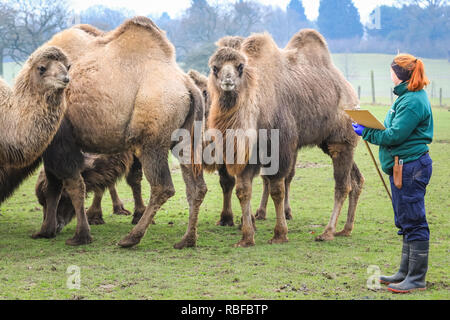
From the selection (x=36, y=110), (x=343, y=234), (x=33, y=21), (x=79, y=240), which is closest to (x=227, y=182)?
(x=343, y=234)

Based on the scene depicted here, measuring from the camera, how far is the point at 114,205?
9.66 meters

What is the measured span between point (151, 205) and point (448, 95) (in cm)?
4158

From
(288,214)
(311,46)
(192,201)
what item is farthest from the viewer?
A: (288,214)

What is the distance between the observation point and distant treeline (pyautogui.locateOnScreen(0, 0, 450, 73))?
3491cm

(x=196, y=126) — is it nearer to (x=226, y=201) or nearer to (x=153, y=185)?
(x=153, y=185)

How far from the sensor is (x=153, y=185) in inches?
277

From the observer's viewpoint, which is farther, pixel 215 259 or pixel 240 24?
pixel 240 24

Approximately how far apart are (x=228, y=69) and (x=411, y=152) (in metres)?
2.22

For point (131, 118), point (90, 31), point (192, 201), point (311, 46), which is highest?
point (90, 31)

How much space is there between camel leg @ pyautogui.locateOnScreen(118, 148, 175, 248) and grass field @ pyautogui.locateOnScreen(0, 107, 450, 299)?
175mm

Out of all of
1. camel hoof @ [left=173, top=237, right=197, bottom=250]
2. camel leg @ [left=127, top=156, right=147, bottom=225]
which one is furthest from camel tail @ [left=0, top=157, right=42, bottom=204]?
camel hoof @ [left=173, top=237, right=197, bottom=250]

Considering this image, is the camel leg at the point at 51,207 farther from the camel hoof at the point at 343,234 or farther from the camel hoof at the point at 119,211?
the camel hoof at the point at 343,234

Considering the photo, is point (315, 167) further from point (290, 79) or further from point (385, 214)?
point (290, 79)

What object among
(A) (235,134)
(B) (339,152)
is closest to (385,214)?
(B) (339,152)
